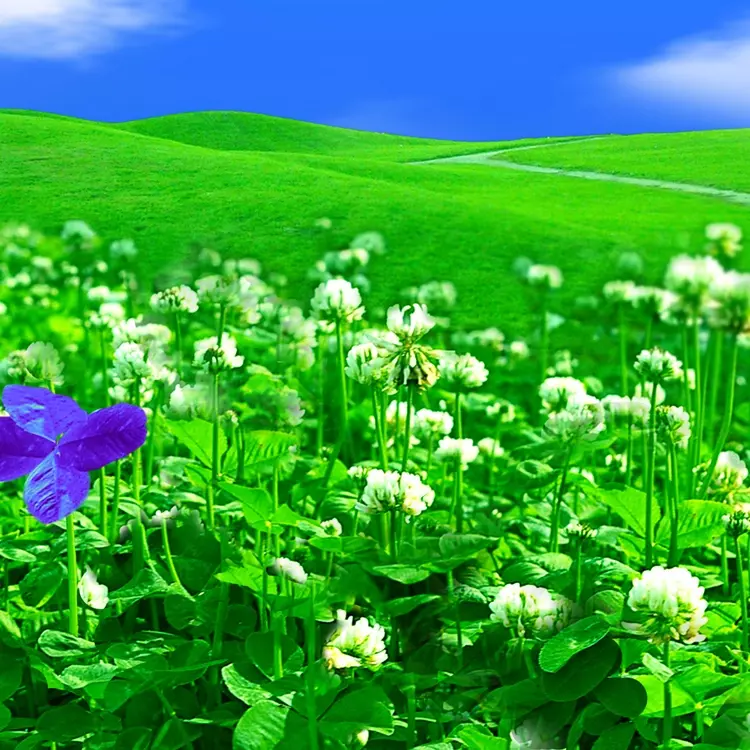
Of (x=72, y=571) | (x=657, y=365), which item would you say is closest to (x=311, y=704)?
(x=72, y=571)

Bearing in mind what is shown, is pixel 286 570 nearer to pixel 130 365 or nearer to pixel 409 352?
pixel 409 352

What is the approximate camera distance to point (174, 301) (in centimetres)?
148

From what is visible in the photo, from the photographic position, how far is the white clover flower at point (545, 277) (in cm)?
218

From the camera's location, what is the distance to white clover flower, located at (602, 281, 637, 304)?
7.14ft

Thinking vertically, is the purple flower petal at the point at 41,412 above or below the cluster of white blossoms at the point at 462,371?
above

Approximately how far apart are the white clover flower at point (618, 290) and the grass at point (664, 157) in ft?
2.11

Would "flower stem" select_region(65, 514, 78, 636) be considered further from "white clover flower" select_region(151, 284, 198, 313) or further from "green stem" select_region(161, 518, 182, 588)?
"white clover flower" select_region(151, 284, 198, 313)

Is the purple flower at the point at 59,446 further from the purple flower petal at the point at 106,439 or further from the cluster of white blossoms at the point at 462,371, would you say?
the cluster of white blossoms at the point at 462,371

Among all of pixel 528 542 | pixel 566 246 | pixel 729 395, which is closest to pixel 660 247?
pixel 566 246

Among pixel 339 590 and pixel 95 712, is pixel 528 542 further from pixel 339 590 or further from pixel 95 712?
pixel 95 712

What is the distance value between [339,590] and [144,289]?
1.91 metres

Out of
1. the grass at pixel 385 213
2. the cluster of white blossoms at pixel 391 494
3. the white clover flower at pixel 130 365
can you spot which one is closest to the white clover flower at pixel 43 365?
the white clover flower at pixel 130 365

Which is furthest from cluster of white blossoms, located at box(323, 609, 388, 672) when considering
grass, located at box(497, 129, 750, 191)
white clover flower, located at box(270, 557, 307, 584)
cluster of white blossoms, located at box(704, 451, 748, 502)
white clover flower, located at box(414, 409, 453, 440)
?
grass, located at box(497, 129, 750, 191)

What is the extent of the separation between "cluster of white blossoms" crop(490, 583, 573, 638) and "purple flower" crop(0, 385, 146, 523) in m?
0.41
